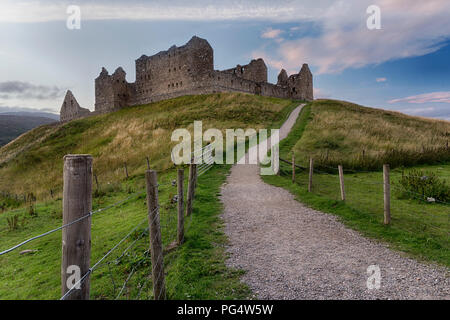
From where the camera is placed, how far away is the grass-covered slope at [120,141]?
22.3 metres

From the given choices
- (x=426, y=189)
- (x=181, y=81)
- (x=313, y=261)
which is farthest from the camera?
(x=181, y=81)

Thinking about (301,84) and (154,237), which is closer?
(154,237)

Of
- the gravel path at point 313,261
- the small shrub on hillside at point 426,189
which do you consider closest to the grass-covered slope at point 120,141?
the gravel path at point 313,261

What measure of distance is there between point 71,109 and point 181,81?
30.2 metres

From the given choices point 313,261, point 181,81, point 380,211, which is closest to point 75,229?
point 313,261

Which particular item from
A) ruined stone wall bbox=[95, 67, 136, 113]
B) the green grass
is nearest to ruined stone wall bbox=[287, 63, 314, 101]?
ruined stone wall bbox=[95, 67, 136, 113]

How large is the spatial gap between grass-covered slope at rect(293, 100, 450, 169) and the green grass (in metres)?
1.24

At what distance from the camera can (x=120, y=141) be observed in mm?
29125

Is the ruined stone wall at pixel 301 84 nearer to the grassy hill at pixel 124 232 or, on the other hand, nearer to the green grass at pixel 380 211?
the grassy hill at pixel 124 232

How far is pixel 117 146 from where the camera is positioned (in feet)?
91.2

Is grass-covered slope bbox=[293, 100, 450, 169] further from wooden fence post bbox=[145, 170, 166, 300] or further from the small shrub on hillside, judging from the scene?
wooden fence post bbox=[145, 170, 166, 300]

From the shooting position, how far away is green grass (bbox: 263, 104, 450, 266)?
6373 mm

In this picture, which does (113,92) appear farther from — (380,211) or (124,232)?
(380,211)
